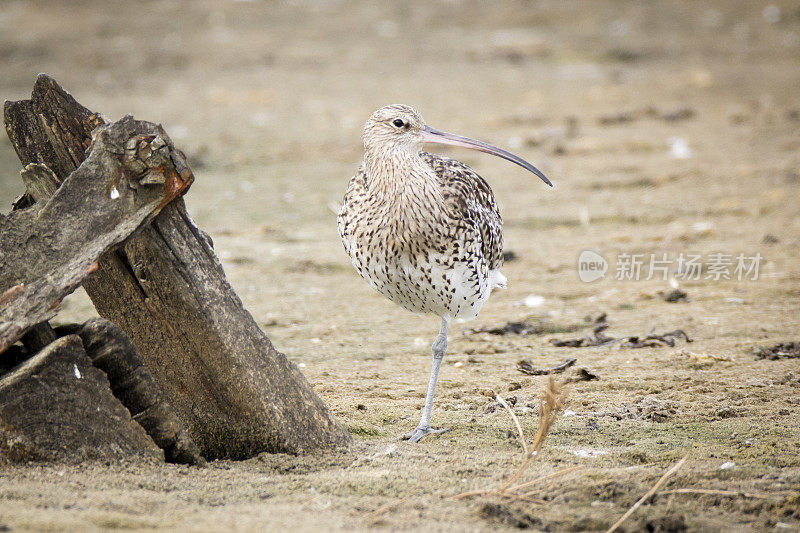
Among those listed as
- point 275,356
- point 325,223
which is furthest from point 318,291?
point 275,356

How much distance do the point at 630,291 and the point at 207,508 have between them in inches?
163

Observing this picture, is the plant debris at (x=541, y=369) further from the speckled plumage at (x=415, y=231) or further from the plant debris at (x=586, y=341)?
the speckled plumage at (x=415, y=231)

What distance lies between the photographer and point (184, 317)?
3434mm

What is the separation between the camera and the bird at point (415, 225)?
420cm

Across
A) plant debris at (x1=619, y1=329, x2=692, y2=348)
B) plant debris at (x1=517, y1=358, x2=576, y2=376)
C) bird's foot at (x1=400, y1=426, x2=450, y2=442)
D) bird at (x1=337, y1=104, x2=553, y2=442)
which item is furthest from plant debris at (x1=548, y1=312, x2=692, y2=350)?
bird's foot at (x1=400, y1=426, x2=450, y2=442)

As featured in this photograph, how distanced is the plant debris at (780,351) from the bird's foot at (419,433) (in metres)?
2.03

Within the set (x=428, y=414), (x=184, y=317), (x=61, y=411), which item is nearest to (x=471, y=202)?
(x=428, y=414)

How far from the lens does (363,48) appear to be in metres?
15.0

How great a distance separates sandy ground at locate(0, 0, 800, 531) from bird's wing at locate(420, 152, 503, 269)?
74cm

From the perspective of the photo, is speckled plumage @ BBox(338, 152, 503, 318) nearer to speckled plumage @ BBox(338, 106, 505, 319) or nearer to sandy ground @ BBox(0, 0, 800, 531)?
speckled plumage @ BBox(338, 106, 505, 319)

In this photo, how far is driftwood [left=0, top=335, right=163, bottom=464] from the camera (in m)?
3.00

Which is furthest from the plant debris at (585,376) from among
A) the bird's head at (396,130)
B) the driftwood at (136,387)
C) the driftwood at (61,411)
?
the driftwood at (61,411)

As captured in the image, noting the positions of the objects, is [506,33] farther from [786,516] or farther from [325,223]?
[786,516]

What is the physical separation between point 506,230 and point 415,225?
3.69 metres
